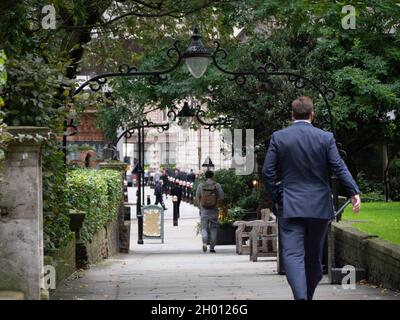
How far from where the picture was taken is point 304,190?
8.45 metres

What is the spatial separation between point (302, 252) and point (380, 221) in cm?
936

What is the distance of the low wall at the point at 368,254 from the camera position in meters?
10.9

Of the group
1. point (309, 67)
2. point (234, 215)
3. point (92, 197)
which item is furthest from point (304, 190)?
point (309, 67)

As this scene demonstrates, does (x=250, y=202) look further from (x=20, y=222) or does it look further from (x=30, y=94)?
(x=20, y=222)

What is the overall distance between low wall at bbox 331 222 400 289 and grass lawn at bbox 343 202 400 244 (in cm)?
54

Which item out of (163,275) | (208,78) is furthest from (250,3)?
(163,275)

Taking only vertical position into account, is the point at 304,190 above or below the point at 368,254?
above

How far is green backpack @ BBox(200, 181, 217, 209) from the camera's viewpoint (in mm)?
21891

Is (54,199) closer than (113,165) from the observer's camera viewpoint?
Yes

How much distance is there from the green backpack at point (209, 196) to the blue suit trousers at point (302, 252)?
1325 cm

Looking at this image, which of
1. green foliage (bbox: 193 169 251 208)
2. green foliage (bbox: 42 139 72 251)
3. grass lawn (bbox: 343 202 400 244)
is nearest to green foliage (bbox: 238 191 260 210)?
green foliage (bbox: 193 169 251 208)

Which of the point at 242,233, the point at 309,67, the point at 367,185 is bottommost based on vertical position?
the point at 242,233

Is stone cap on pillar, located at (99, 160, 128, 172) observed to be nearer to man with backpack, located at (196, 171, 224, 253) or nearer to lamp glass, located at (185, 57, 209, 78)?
man with backpack, located at (196, 171, 224, 253)

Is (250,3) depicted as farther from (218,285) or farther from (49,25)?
(218,285)
